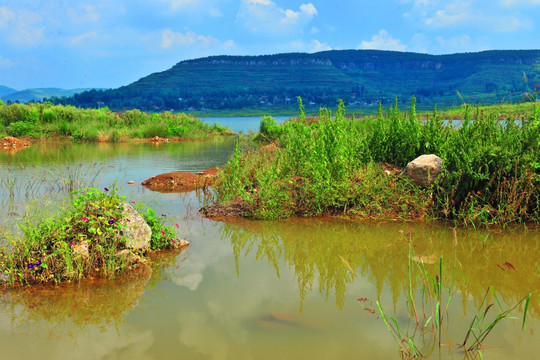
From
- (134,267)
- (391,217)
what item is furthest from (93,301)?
(391,217)

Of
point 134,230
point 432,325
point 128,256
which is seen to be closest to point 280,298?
point 432,325

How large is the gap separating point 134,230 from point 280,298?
2.33 metres

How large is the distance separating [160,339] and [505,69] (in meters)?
140

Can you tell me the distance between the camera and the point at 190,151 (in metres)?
21.1

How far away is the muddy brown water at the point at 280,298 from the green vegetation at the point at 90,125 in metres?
20.8

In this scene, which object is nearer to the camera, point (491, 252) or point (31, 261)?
point (31, 261)

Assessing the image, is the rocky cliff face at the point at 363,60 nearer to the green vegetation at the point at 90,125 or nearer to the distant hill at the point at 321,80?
the distant hill at the point at 321,80

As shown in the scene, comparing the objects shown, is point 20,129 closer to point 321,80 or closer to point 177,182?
point 177,182

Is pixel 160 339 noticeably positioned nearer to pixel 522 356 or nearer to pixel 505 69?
pixel 522 356

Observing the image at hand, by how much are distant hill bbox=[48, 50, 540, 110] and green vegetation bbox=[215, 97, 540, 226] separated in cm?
9822

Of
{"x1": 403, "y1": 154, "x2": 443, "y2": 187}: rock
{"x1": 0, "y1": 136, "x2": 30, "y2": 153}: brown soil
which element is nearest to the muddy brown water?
{"x1": 403, "y1": 154, "x2": 443, "y2": 187}: rock

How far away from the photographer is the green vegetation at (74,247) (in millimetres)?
5070

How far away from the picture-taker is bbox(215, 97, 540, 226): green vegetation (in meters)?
7.16

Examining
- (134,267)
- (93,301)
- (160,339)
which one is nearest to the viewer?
(160,339)
